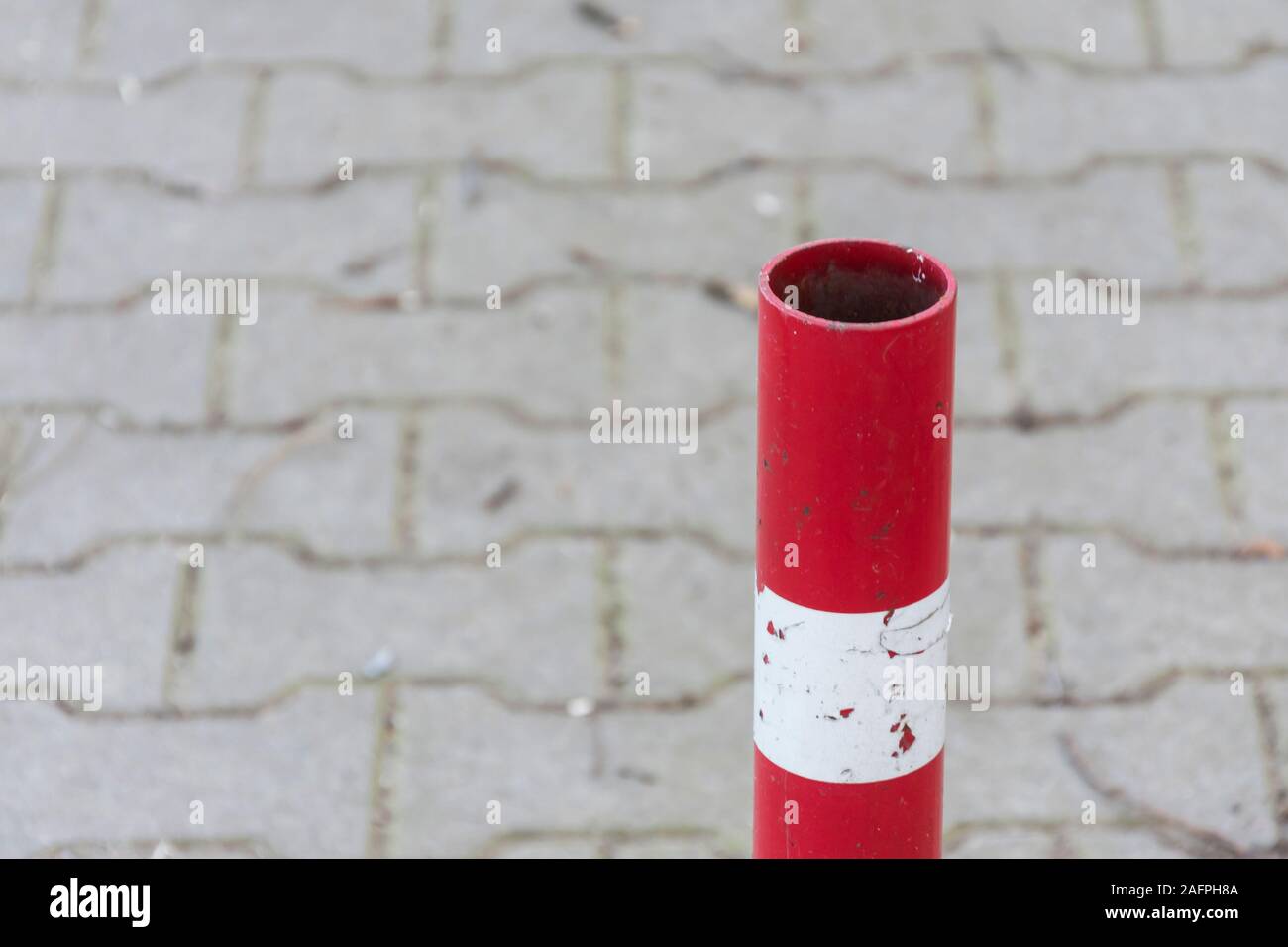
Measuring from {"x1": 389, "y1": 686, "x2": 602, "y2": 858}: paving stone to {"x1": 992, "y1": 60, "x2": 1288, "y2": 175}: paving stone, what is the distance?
1499mm

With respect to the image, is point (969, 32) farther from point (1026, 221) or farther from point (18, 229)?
point (18, 229)

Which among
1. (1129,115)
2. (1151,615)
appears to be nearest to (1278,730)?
(1151,615)

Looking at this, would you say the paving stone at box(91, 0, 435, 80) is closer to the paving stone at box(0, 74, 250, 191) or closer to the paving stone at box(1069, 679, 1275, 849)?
the paving stone at box(0, 74, 250, 191)

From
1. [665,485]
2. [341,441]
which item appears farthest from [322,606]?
[665,485]

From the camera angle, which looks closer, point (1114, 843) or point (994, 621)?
point (1114, 843)

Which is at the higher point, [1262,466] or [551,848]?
[1262,466]

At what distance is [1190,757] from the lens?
262cm

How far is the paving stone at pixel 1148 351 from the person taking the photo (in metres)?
3.16

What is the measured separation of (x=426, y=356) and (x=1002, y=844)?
1.30 metres

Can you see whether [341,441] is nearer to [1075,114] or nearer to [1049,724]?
[1049,724]

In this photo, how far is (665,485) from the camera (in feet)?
9.96

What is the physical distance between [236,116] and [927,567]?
2.30 meters

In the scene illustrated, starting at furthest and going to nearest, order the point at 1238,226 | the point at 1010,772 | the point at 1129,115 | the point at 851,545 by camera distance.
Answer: the point at 1129,115
the point at 1238,226
the point at 1010,772
the point at 851,545
